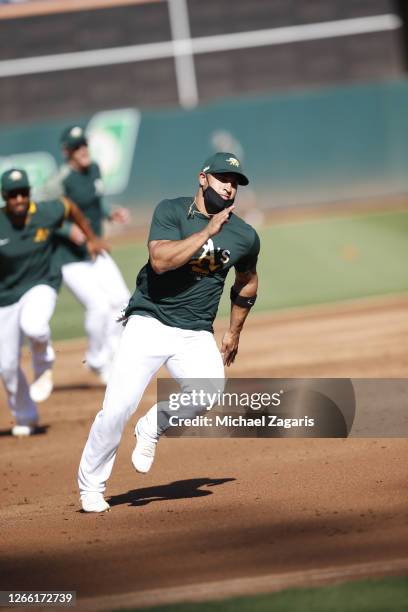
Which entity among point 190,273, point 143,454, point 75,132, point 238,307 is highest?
point 75,132

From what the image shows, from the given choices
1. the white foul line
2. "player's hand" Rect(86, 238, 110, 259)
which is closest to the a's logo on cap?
"player's hand" Rect(86, 238, 110, 259)

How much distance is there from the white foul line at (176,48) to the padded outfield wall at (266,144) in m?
7.17

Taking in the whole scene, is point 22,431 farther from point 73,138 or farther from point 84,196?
point 73,138

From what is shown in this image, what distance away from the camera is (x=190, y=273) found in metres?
7.53

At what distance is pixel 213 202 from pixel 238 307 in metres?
0.92

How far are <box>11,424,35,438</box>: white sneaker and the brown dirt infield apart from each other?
0.14 meters

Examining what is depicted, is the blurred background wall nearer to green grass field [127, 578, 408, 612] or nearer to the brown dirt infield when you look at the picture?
the brown dirt infield

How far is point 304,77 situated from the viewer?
3459cm

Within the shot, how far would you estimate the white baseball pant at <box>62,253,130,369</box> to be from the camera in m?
12.9

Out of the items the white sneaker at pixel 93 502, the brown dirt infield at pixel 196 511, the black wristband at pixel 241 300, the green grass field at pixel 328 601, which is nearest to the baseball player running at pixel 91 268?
the brown dirt infield at pixel 196 511

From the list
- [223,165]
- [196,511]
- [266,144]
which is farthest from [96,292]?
[266,144]

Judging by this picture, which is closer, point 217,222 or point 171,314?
point 217,222

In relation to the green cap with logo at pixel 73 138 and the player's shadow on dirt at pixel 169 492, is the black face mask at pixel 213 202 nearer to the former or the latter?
the player's shadow on dirt at pixel 169 492

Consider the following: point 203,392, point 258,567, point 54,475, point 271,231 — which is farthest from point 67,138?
point 271,231
